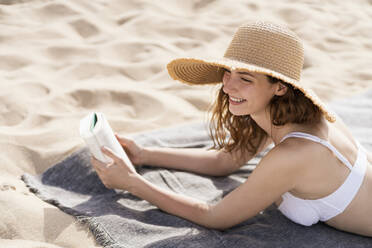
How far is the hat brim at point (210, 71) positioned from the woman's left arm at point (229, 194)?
0.24m

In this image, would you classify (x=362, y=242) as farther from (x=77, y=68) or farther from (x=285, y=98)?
(x=77, y=68)

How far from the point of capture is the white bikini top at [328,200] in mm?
1770

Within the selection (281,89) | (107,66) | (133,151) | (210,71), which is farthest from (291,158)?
(107,66)

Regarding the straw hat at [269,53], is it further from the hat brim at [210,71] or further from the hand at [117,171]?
the hand at [117,171]

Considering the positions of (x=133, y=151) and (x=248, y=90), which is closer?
(x=248, y=90)

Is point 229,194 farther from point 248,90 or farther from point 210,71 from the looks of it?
point 210,71

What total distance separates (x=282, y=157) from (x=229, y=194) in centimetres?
28

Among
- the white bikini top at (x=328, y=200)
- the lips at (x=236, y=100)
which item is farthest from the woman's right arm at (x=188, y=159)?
the lips at (x=236, y=100)

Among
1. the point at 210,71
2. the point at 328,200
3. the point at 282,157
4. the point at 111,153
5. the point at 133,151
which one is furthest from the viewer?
the point at 133,151

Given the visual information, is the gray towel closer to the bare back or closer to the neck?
the bare back

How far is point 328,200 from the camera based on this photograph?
1804 millimetres

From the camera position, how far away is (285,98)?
1.76 m

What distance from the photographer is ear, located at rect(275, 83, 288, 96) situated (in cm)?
173

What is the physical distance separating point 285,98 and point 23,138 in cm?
148
